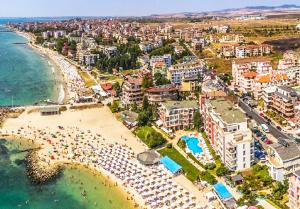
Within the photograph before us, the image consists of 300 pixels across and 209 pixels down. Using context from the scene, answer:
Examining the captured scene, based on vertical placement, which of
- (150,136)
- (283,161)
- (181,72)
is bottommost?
(150,136)

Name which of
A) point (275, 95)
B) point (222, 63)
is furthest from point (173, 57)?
point (275, 95)

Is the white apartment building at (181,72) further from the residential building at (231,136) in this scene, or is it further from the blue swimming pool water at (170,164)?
the blue swimming pool water at (170,164)

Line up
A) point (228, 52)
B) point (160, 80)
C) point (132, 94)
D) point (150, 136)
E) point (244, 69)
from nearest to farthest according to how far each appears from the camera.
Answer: point (150, 136), point (132, 94), point (160, 80), point (244, 69), point (228, 52)

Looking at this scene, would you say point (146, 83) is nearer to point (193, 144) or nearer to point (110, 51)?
point (193, 144)

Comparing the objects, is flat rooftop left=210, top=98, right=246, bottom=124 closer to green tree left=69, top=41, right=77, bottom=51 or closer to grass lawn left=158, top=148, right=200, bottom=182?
grass lawn left=158, top=148, right=200, bottom=182

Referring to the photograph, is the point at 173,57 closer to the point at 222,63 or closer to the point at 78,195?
the point at 222,63

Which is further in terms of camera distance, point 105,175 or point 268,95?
point 268,95

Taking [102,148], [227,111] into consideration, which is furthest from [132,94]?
[227,111]

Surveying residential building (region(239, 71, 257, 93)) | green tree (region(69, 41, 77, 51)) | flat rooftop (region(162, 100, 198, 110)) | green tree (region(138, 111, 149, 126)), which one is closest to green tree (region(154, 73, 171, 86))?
residential building (region(239, 71, 257, 93))
